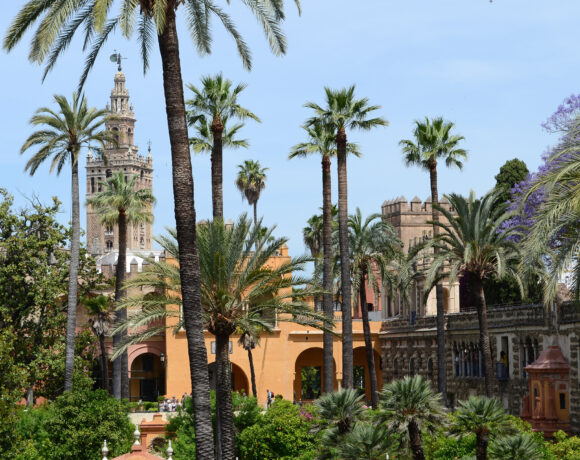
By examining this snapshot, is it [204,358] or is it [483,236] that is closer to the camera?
[204,358]

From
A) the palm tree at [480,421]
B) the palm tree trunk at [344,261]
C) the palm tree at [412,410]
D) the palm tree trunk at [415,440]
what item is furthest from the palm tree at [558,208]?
the palm tree trunk at [344,261]

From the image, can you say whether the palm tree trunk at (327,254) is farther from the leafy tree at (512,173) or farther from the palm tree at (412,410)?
the leafy tree at (512,173)

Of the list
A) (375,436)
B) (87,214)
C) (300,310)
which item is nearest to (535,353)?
(300,310)

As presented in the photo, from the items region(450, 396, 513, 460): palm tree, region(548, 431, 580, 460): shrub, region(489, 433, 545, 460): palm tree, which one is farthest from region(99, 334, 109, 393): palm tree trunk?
region(489, 433, 545, 460): palm tree

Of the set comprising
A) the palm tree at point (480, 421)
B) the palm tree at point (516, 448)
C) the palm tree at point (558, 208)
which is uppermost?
the palm tree at point (558, 208)

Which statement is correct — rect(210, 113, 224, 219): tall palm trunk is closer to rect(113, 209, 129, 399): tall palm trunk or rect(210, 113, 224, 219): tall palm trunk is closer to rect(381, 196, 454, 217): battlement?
rect(113, 209, 129, 399): tall palm trunk

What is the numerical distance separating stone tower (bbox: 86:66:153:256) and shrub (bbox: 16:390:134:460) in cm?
8895

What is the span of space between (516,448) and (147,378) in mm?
42620

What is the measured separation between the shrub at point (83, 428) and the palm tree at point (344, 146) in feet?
27.4

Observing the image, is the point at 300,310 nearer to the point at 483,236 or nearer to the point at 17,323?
the point at 483,236

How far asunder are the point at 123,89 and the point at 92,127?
290 feet

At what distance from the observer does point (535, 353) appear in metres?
38.2

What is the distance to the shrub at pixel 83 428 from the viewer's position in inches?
1222

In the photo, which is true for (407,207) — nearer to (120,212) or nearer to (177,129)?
(120,212)
